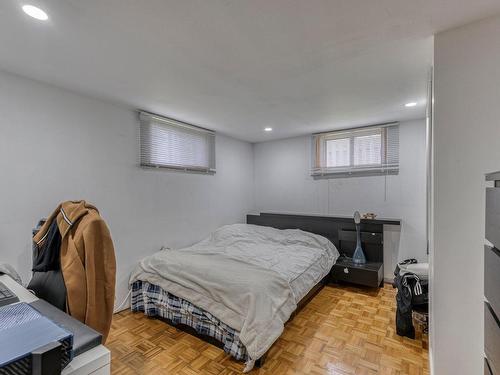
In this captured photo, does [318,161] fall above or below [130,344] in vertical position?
above

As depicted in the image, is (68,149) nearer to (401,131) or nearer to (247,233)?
(247,233)

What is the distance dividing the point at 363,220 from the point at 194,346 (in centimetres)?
267

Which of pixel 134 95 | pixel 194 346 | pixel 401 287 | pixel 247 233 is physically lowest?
pixel 194 346

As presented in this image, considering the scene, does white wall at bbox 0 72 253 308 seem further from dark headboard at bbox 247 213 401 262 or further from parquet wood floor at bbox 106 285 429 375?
dark headboard at bbox 247 213 401 262

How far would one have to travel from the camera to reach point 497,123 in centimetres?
138

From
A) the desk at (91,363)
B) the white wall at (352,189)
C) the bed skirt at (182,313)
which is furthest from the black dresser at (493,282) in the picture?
the white wall at (352,189)

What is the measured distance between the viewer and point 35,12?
1.36 meters

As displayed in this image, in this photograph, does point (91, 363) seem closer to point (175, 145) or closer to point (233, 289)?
point (233, 289)

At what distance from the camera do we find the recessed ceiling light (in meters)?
1.32

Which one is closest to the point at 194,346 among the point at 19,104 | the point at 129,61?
the point at 129,61

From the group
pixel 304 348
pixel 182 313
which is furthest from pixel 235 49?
pixel 304 348

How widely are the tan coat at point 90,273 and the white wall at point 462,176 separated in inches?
72.0

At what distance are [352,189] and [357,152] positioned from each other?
1.85 feet

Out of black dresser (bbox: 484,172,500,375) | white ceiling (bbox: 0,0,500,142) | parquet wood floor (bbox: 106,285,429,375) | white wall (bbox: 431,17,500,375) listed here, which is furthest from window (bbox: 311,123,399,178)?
black dresser (bbox: 484,172,500,375)
